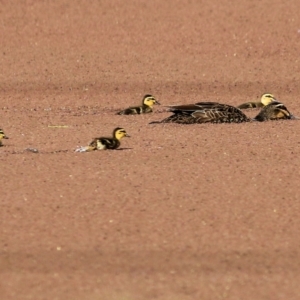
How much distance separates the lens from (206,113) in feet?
54.0

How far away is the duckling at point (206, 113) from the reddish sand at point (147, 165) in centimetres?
22

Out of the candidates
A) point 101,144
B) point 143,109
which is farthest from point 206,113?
point 101,144

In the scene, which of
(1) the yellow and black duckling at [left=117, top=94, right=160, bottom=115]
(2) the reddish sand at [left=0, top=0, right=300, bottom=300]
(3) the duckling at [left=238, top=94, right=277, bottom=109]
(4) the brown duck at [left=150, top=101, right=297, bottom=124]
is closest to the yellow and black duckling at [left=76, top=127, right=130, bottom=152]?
(2) the reddish sand at [left=0, top=0, right=300, bottom=300]

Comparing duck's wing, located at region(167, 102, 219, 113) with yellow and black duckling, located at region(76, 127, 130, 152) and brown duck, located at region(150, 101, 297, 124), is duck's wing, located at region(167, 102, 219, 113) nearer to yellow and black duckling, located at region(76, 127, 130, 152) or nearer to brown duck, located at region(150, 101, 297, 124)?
brown duck, located at region(150, 101, 297, 124)

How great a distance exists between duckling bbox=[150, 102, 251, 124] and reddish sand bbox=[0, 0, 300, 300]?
8.6 inches

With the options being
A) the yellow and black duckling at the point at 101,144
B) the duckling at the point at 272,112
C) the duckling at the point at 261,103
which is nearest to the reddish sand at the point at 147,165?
the yellow and black duckling at the point at 101,144

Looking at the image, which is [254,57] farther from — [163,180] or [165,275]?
[165,275]

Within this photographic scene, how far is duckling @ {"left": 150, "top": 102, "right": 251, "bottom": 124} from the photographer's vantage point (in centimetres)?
1641

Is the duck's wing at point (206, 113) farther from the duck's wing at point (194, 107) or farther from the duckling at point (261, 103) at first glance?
the duckling at point (261, 103)

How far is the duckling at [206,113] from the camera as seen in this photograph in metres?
16.4

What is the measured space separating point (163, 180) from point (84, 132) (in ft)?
15.5

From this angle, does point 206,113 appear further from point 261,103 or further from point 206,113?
point 261,103

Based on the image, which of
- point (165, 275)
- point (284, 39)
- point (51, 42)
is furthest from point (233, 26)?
point (165, 275)

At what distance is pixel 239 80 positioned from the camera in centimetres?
2267
